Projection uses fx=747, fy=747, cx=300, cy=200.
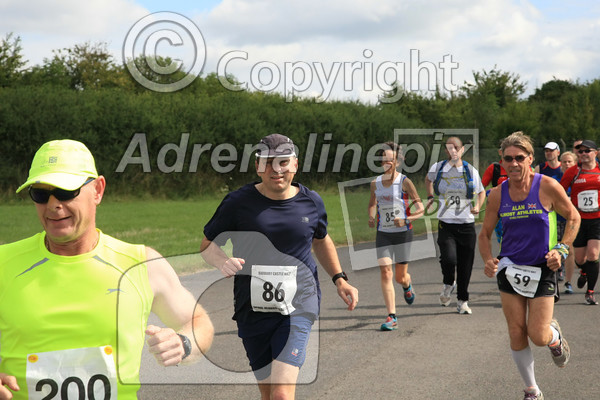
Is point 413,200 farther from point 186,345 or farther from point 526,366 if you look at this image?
point 186,345

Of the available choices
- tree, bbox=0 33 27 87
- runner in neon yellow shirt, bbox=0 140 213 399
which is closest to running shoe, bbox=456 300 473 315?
runner in neon yellow shirt, bbox=0 140 213 399

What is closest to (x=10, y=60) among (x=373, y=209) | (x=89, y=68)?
(x=89, y=68)

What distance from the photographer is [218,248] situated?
4855mm

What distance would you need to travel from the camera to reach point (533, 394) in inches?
222

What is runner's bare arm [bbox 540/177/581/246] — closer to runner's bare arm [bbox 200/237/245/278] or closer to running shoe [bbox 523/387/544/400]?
running shoe [bbox 523/387/544/400]

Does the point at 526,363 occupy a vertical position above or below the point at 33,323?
below

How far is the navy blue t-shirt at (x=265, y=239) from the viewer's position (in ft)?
15.7

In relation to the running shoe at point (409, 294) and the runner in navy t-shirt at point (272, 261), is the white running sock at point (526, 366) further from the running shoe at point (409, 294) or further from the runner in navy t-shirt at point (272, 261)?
the running shoe at point (409, 294)

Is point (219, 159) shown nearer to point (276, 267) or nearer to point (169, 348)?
point (276, 267)

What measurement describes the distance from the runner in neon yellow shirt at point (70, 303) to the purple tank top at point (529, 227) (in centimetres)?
381

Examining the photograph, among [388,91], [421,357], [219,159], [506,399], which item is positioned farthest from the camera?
[388,91]

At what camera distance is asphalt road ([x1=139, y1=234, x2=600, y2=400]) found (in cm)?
413

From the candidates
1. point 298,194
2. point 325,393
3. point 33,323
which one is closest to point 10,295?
point 33,323

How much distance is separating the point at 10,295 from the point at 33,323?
0.14m
